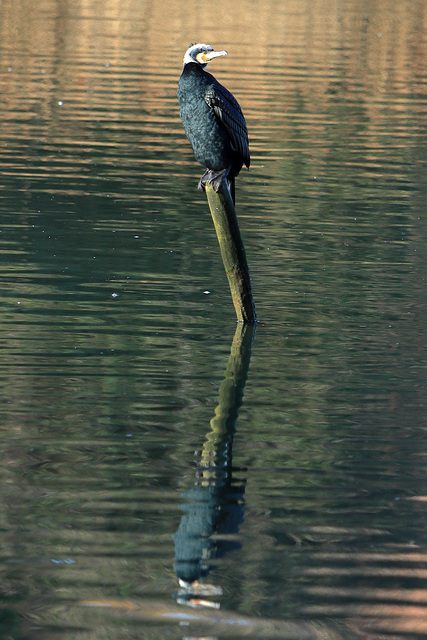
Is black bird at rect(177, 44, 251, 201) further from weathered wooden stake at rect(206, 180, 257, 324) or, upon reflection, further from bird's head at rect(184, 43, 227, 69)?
weathered wooden stake at rect(206, 180, 257, 324)

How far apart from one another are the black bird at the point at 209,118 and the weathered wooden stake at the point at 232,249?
0.37 feet

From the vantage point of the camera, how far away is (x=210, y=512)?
5.24 metres

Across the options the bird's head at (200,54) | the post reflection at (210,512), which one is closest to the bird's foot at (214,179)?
the bird's head at (200,54)

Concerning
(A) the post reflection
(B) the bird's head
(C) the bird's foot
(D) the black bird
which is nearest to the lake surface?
(A) the post reflection

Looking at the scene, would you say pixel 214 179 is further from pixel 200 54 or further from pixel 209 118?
pixel 200 54

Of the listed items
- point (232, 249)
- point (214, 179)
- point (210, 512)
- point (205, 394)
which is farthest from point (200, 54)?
point (210, 512)

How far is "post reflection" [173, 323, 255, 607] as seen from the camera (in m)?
4.62

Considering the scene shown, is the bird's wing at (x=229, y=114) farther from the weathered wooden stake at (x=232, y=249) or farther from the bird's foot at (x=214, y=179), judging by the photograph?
the weathered wooden stake at (x=232, y=249)

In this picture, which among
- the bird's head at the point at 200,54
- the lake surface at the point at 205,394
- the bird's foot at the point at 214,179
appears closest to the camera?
the lake surface at the point at 205,394

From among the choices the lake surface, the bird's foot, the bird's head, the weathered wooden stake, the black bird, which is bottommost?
the lake surface

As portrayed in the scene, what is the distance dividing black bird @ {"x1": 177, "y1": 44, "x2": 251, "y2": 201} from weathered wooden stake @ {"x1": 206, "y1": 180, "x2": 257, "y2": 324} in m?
0.11

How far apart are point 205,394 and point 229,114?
2340mm

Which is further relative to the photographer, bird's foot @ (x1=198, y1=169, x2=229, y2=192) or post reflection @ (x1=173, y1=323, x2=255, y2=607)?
bird's foot @ (x1=198, y1=169, x2=229, y2=192)

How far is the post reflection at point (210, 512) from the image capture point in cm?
462
